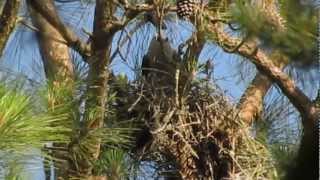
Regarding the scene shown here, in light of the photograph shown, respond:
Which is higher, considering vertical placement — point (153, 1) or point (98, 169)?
point (153, 1)

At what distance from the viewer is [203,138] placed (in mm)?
1657

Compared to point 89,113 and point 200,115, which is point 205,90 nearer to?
point 200,115

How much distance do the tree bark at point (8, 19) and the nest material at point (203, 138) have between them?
64 centimetres

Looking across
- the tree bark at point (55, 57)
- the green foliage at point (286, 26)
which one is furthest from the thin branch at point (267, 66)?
the tree bark at point (55, 57)

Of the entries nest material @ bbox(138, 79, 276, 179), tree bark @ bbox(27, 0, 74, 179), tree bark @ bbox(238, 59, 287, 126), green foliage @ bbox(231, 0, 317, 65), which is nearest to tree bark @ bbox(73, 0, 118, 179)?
tree bark @ bbox(27, 0, 74, 179)

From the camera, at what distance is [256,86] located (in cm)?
191

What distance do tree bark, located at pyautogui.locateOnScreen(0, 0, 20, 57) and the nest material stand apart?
639 mm

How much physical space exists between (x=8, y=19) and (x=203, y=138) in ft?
2.31

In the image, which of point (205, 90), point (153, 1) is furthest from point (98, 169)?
point (153, 1)

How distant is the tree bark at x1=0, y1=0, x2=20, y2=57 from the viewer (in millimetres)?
1045

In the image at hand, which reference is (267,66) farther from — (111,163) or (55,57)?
(55,57)

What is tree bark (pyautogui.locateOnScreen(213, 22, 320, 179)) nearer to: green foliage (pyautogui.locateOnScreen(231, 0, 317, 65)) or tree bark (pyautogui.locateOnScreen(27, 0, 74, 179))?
green foliage (pyautogui.locateOnScreen(231, 0, 317, 65))

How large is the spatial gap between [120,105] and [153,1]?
0.39m

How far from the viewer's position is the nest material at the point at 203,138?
1.65 metres
